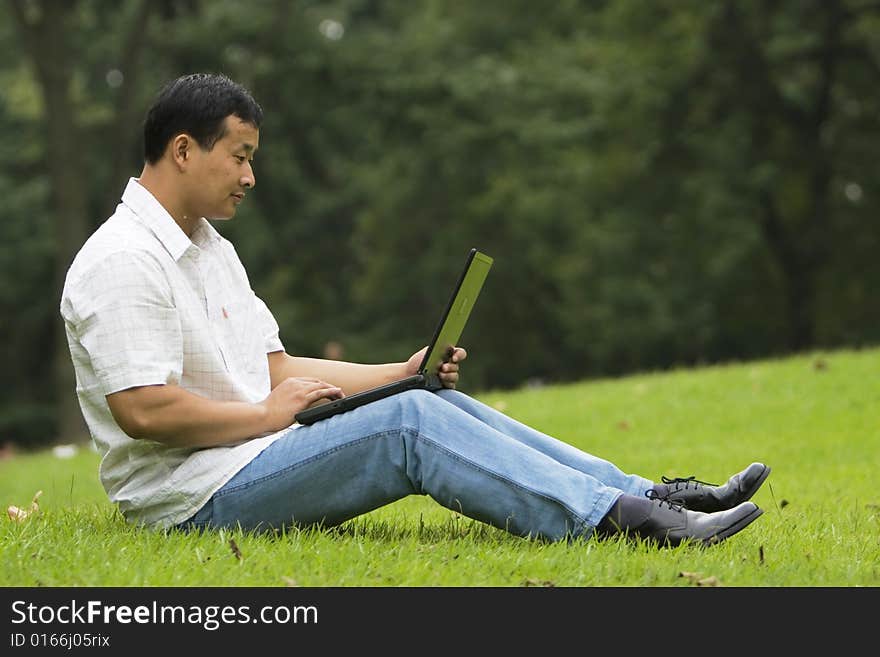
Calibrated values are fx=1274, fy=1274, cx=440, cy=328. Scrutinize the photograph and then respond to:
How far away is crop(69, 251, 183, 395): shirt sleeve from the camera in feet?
12.4

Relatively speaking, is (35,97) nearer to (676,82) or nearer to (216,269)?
(676,82)

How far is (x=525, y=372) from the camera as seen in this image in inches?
1144

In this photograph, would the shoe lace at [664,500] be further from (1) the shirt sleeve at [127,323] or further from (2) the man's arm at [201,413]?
(1) the shirt sleeve at [127,323]

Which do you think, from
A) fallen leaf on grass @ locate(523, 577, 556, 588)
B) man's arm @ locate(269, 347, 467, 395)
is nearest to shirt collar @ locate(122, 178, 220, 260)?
man's arm @ locate(269, 347, 467, 395)

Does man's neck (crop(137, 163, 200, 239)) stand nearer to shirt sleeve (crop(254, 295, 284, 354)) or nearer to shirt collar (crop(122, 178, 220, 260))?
shirt collar (crop(122, 178, 220, 260))

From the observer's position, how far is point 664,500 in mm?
4141

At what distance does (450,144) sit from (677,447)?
16.3m

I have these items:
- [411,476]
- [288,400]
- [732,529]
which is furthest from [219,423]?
[732,529]

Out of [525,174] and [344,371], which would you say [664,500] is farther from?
[525,174]

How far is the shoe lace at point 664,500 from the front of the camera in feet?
13.4

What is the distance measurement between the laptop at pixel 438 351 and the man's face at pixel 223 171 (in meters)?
0.73

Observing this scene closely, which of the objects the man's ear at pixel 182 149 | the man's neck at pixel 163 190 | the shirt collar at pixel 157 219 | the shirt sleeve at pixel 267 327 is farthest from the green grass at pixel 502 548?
the man's ear at pixel 182 149

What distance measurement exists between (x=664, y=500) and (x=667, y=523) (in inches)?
5.5

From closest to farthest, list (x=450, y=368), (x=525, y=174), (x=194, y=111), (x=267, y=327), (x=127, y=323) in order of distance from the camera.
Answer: (x=127, y=323)
(x=194, y=111)
(x=450, y=368)
(x=267, y=327)
(x=525, y=174)
